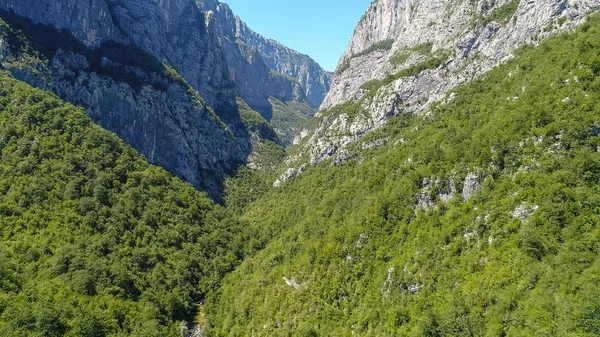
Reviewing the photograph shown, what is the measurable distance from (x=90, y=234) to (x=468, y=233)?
111111mm

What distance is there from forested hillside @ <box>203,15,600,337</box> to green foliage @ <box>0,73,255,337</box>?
64.9 feet

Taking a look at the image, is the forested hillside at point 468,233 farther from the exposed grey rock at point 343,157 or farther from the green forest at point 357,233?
the exposed grey rock at point 343,157

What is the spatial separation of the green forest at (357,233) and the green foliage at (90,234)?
57 cm

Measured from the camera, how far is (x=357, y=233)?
340 ft

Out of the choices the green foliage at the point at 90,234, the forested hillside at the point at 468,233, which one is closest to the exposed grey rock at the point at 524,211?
the forested hillside at the point at 468,233

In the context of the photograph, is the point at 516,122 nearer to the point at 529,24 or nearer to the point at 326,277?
the point at 326,277

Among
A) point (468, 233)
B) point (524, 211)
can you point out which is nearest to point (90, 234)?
point (468, 233)

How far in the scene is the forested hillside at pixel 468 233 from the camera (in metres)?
56.1

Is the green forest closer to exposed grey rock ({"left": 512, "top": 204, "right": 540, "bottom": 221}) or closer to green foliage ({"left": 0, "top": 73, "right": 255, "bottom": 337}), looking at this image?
exposed grey rock ({"left": 512, "top": 204, "right": 540, "bottom": 221})

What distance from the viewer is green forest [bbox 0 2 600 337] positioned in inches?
2377

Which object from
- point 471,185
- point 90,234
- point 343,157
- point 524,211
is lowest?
point 524,211

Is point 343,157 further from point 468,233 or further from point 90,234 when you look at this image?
point 90,234

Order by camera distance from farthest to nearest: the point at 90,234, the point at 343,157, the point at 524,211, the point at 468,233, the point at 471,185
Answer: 1. the point at 343,157
2. the point at 90,234
3. the point at 471,185
4. the point at 468,233
5. the point at 524,211

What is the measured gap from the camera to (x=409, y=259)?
8269cm
